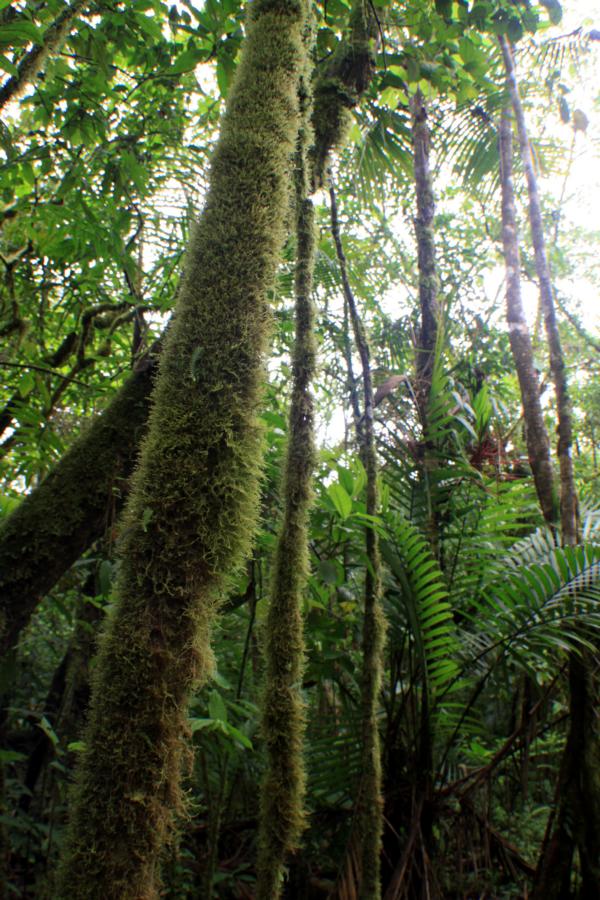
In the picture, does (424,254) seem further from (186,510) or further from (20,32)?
(186,510)

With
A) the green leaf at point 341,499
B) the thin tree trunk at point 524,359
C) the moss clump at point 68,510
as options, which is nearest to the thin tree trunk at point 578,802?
the thin tree trunk at point 524,359

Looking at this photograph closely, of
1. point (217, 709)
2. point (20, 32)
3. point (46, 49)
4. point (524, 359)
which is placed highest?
point (524, 359)

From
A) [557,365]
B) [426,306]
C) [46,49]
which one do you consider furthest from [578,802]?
[46,49]

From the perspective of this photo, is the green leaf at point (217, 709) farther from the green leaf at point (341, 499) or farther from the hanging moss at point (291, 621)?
the green leaf at point (341, 499)

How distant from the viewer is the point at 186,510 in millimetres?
1055

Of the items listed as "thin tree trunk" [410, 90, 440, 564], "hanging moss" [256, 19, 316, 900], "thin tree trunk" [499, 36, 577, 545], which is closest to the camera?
"hanging moss" [256, 19, 316, 900]

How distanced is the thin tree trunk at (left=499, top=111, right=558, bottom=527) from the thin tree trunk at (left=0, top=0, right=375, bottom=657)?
1873 mm

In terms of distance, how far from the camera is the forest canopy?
1.06m

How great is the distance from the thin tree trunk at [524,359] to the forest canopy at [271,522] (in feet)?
0.08

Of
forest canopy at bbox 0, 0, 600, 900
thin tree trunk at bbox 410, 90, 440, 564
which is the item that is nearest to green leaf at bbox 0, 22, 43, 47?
forest canopy at bbox 0, 0, 600, 900

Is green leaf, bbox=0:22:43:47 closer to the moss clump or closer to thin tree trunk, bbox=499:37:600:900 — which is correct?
the moss clump

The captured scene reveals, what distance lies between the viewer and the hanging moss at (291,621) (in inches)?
50.7

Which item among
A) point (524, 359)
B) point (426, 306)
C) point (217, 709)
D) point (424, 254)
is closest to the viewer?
point (217, 709)

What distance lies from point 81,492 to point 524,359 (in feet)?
10.7
